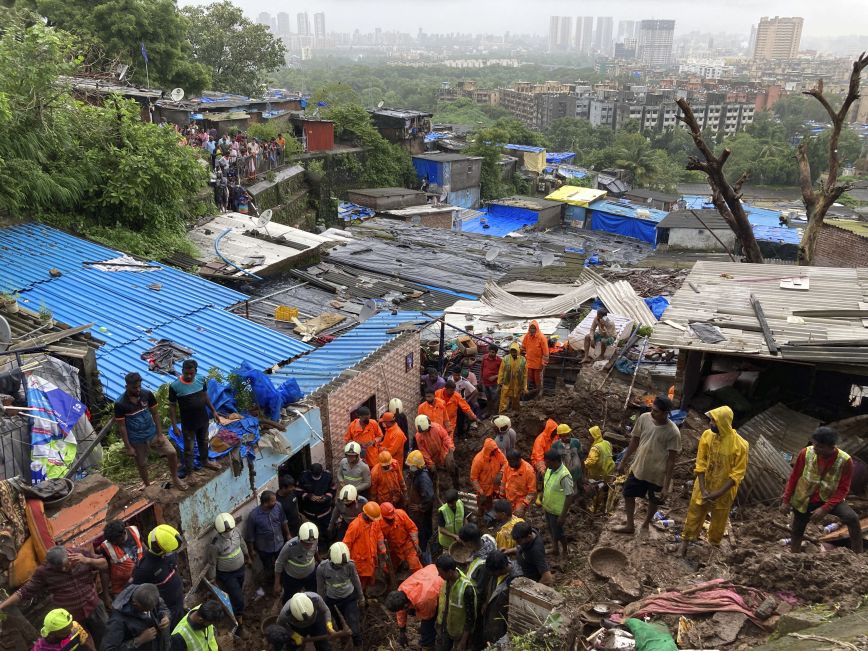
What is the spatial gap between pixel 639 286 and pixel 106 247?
40.2ft

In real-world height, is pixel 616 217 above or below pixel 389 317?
below

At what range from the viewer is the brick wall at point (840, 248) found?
73.2 feet

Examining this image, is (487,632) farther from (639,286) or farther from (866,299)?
(639,286)

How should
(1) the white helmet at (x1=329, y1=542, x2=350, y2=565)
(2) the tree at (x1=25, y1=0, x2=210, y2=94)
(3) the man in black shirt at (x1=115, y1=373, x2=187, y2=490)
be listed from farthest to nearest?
(2) the tree at (x1=25, y1=0, x2=210, y2=94), (3) the man in black shirt at (x1=115, y1=373, x2=187, y2=490), (1) the white helmet at (x1=329, y1=542, x2=350, y2=565)

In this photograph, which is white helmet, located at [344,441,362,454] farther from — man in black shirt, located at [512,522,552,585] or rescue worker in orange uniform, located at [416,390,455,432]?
man in black shirt, located at [512,522,552,585]

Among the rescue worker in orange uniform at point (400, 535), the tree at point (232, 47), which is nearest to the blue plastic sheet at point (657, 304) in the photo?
the rescue worker in orange uniform at point (400, 535)

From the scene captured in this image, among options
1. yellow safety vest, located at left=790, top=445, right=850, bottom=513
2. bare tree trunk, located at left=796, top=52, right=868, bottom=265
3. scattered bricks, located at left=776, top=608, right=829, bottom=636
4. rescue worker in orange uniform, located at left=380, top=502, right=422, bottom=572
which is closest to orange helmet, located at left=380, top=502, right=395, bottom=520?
rescue worker in orange uniform, located at left=380, top=502, right=422, bottom=572

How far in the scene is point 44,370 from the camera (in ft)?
22.6

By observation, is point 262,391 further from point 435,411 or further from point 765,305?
point 765,305

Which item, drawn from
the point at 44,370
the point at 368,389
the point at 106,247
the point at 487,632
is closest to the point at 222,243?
the point at 106,247

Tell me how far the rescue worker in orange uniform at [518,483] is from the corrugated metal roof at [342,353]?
2.76 metres

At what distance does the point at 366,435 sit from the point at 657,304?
8285mm

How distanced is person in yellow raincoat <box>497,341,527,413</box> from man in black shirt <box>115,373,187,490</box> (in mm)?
5784

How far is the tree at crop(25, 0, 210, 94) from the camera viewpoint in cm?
2489
